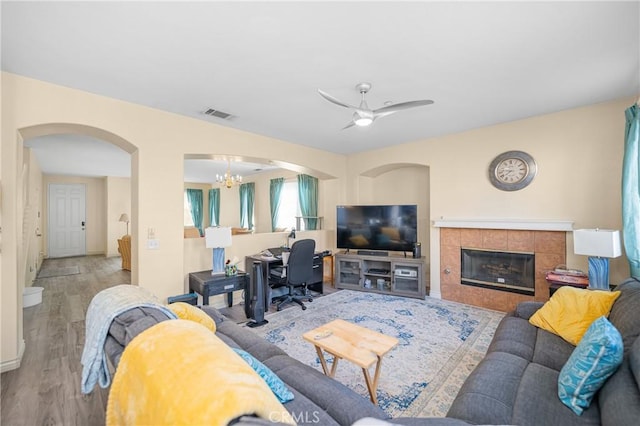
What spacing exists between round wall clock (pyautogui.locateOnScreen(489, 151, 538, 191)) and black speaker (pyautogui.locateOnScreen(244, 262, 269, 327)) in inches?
143

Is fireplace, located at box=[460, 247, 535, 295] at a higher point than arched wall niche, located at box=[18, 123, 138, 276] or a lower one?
lower

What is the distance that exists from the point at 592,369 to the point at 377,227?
372cm

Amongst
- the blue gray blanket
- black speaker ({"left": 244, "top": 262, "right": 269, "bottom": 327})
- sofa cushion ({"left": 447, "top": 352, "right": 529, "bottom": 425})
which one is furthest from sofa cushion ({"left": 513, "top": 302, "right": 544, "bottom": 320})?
the blue gray blanket

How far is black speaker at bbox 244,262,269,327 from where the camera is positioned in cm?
351

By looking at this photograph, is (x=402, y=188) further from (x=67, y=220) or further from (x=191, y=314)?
(x=67, y=220)

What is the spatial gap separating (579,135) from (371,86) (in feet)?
9.17

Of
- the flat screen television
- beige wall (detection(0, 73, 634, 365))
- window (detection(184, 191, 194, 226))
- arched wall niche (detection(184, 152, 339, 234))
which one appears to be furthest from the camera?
window (detection(184, 191, 194, 226))

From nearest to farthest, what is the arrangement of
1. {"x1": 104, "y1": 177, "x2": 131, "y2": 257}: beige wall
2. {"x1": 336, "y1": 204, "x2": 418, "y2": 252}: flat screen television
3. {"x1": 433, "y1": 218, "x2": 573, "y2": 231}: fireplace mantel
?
1. {"x1": 433, "y1": 218, "x2": 573, "y2": 231}: fireplace mantel
2. {"x1": 336, "y1": 204, "x2": 418, "y2": 252}: flat screen television
3. {"x1": 104, "y1": 177, "x2": 131, "y2": 257}: beige wall

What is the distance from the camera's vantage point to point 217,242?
3.59m

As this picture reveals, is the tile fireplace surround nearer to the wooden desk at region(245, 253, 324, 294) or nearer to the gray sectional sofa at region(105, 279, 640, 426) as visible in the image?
the gray sectional sofa at region(105, 279, 640, 426)

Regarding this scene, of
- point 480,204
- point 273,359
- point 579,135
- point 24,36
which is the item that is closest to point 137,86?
point 24,36

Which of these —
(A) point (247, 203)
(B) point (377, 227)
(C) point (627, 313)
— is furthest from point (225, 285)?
(A) point (247, 203)

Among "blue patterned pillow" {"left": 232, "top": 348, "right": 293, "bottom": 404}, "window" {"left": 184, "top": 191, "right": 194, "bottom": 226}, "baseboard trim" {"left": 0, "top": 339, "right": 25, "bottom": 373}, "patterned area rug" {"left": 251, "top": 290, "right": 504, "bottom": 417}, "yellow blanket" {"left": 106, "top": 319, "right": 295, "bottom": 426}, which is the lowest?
"patterned area rug" {"left": 251, "top": 290, "right": 504, "bottom": 417}

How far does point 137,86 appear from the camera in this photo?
2.70 m
